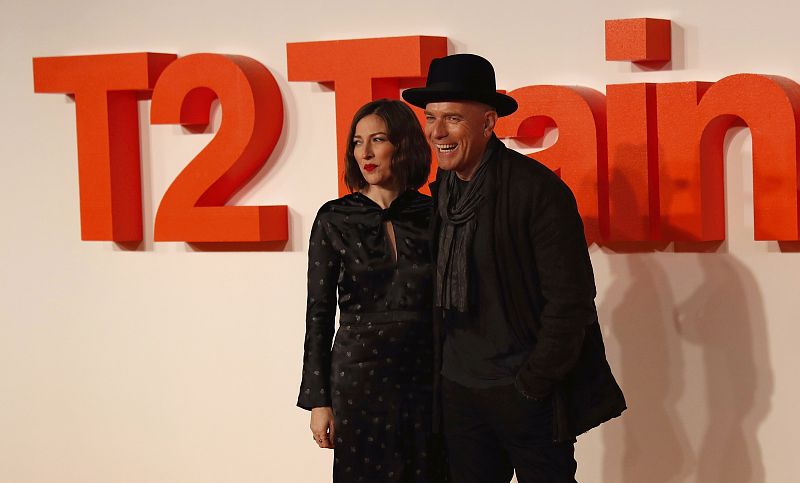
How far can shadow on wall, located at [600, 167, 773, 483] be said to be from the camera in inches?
152

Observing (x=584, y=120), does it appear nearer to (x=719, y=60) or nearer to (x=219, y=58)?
(x=719, y=60)

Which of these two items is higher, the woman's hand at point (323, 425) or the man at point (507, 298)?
the man at point (507, 298)

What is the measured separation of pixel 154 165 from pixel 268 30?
71 cm

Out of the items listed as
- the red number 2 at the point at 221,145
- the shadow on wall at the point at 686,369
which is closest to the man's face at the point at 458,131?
the shadow on wall at the point at 686,369

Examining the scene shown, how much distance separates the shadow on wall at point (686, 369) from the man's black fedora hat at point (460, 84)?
40.8 inches

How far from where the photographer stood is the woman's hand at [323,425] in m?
3.30

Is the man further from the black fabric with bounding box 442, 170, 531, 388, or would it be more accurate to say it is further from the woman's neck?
the woman's neck

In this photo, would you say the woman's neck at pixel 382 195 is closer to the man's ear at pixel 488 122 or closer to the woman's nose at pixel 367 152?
the woman's nose at pixel 367 152

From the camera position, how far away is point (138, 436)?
500cm

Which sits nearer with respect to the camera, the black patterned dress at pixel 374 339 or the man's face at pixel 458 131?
the man's face at pixel 458 131

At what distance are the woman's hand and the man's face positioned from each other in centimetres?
75

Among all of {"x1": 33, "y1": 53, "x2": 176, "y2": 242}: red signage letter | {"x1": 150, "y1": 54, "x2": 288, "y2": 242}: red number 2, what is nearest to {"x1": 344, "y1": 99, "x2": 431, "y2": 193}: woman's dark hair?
{"x1": 150, "y1": 54, "x2": 288, "y2": 242}: red number 2

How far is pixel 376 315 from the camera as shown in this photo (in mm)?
3258

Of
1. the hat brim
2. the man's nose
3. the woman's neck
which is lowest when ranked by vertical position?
the woman's neck
